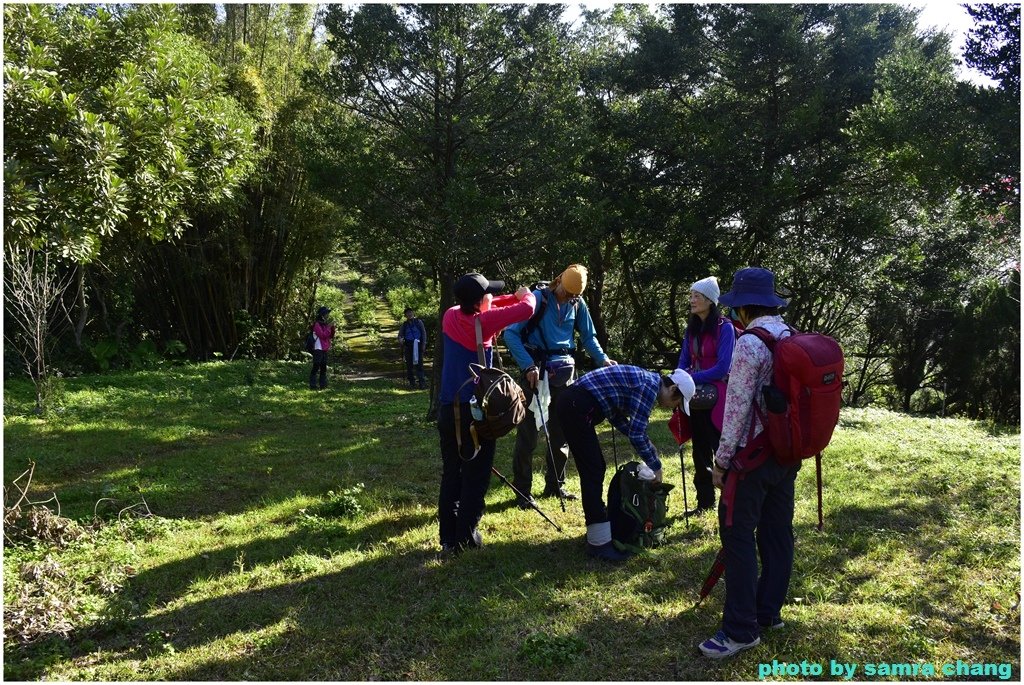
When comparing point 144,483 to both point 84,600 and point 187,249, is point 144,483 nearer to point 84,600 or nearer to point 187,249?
point 84,600

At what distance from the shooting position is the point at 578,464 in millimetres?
4281

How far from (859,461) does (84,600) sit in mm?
6292

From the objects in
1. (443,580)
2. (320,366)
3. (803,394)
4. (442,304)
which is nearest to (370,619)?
(443,580)

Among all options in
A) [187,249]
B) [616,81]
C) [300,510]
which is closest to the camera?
[300,510]

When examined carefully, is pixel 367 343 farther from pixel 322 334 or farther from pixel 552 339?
pixel 552 339

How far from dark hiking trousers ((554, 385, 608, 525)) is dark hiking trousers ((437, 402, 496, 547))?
50 cm

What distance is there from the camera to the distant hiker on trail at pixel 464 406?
4.34 m

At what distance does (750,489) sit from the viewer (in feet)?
10.5

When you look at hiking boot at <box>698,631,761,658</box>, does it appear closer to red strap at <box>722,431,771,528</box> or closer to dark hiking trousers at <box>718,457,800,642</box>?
dark hiking trousers at <box>718,457,800,642</box>

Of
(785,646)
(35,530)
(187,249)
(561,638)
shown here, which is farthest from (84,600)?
(187,249)

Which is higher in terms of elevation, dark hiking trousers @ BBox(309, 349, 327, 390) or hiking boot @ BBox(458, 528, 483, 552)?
dark hiking trousers @ BBox(309, 349, 327, 390)

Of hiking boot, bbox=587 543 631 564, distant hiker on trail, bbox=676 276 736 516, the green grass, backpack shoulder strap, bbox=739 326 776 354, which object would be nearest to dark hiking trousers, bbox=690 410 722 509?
distant hiker on trail, bbox=676 276 736 516

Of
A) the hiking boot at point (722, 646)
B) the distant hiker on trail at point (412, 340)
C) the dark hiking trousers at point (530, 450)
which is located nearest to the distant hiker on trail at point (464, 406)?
the dark hiking trousers at point (530, 450)

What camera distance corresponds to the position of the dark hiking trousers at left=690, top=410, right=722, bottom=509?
5164mm
